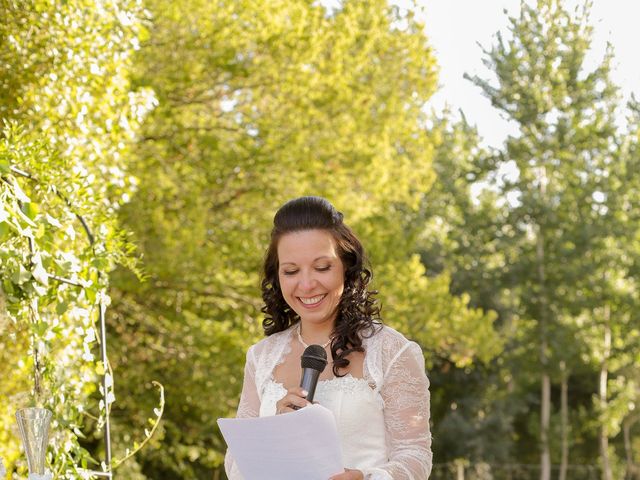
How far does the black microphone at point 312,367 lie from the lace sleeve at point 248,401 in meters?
0.32

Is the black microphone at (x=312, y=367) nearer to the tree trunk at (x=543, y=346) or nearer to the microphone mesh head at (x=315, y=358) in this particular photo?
the microphone mesh head at (x=315, y=358)

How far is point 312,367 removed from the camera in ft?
7.27

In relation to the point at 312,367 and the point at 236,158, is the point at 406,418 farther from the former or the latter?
the point at 236,158

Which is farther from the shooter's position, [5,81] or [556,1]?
[556,1]

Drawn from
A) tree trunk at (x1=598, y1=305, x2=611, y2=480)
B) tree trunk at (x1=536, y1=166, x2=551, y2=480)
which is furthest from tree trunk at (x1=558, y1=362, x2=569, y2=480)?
tree trunk at (x1=598, y1=305, x2=611, y2=480)

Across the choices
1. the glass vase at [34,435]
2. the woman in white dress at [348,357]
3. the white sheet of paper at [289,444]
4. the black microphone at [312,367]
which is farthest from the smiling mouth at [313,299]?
the glass vase at [34,435]

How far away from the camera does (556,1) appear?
20812 millimetres

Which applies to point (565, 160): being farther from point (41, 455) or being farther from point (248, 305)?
point (41, 455)

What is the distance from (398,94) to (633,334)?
1199 centimetres

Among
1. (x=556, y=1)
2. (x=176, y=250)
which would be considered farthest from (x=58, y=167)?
(x=556, y=1)

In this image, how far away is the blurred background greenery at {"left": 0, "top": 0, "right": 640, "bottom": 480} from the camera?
408cm

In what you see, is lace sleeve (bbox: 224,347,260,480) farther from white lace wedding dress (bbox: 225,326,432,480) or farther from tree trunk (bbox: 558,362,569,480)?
tree trunk (bbox: 558,362,569,480)

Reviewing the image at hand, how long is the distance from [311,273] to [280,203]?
8931 mm

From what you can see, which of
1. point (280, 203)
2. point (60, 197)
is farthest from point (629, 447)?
point (60, 197)
